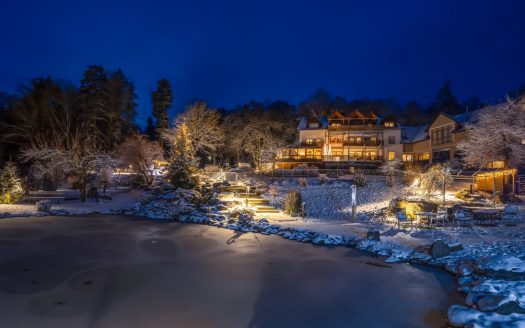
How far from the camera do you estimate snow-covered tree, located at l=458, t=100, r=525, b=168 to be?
17984 mm

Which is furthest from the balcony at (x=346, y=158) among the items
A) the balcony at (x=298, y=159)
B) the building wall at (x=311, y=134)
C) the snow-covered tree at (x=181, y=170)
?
the snow-covered tree at (x=181, y=170)

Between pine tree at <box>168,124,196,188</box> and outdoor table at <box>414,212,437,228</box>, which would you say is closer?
outdoor table at <box>414,212,437,228</box>

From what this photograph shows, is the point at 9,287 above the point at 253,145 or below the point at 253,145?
below

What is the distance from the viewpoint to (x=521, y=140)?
1827 cm

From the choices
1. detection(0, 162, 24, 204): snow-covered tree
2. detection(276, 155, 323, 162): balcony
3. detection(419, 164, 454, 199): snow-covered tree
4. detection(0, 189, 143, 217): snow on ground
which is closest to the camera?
detection(0, 189, 143, 217): snow on ground

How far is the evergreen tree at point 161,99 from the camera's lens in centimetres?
3903

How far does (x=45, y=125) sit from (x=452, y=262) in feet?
112

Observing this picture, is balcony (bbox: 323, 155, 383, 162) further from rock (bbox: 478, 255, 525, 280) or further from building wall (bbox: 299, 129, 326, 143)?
rock (bbox: 478, 255, 525, 280)

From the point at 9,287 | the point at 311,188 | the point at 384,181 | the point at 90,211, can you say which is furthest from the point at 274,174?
the point at 9,287

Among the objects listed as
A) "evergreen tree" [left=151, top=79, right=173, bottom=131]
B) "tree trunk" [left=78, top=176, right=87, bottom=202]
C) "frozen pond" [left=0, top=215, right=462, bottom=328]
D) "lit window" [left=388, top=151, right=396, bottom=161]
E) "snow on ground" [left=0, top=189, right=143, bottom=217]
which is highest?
"evergreen tree" [left=151, top=79, right=173, bottom=131]

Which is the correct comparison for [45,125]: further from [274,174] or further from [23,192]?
[274,174]

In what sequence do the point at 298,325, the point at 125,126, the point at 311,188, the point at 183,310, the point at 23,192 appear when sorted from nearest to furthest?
1. the point at 298,325
2. the point at 183,310
3. the point at 23,192
4. the point at 311,188
5. the point at 125,126

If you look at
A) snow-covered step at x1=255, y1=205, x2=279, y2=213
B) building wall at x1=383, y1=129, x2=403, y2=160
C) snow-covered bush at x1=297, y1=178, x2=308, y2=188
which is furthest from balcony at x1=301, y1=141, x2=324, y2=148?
snow-covered step at x1=255, y1=205, x2=279, y2=213

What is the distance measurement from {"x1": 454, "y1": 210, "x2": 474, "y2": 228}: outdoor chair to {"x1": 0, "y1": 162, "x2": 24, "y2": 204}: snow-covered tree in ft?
77.0
